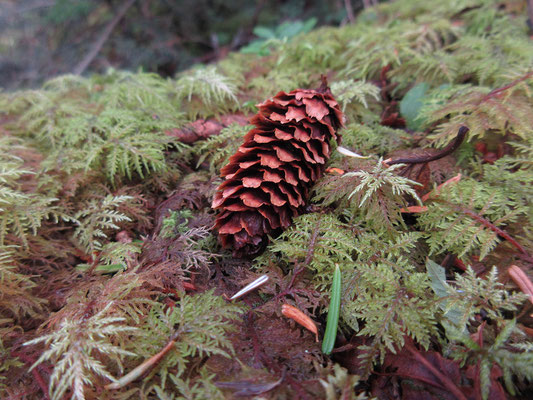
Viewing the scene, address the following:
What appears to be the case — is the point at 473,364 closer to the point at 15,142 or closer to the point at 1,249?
the point at 1,249

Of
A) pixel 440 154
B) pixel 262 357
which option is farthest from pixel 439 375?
pixel 440 154

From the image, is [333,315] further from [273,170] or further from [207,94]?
[207,94]

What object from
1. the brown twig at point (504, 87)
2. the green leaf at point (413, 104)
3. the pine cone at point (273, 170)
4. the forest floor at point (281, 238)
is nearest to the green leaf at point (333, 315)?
the forest floor at point (281, 238)

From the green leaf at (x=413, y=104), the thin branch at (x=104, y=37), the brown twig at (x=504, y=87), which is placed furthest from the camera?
the thin branch at (x=104, y=37)

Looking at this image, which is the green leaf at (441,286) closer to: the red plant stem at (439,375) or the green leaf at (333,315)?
the red plant stem at (439,375)

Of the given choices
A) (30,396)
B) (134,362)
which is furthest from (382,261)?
(30,396)
